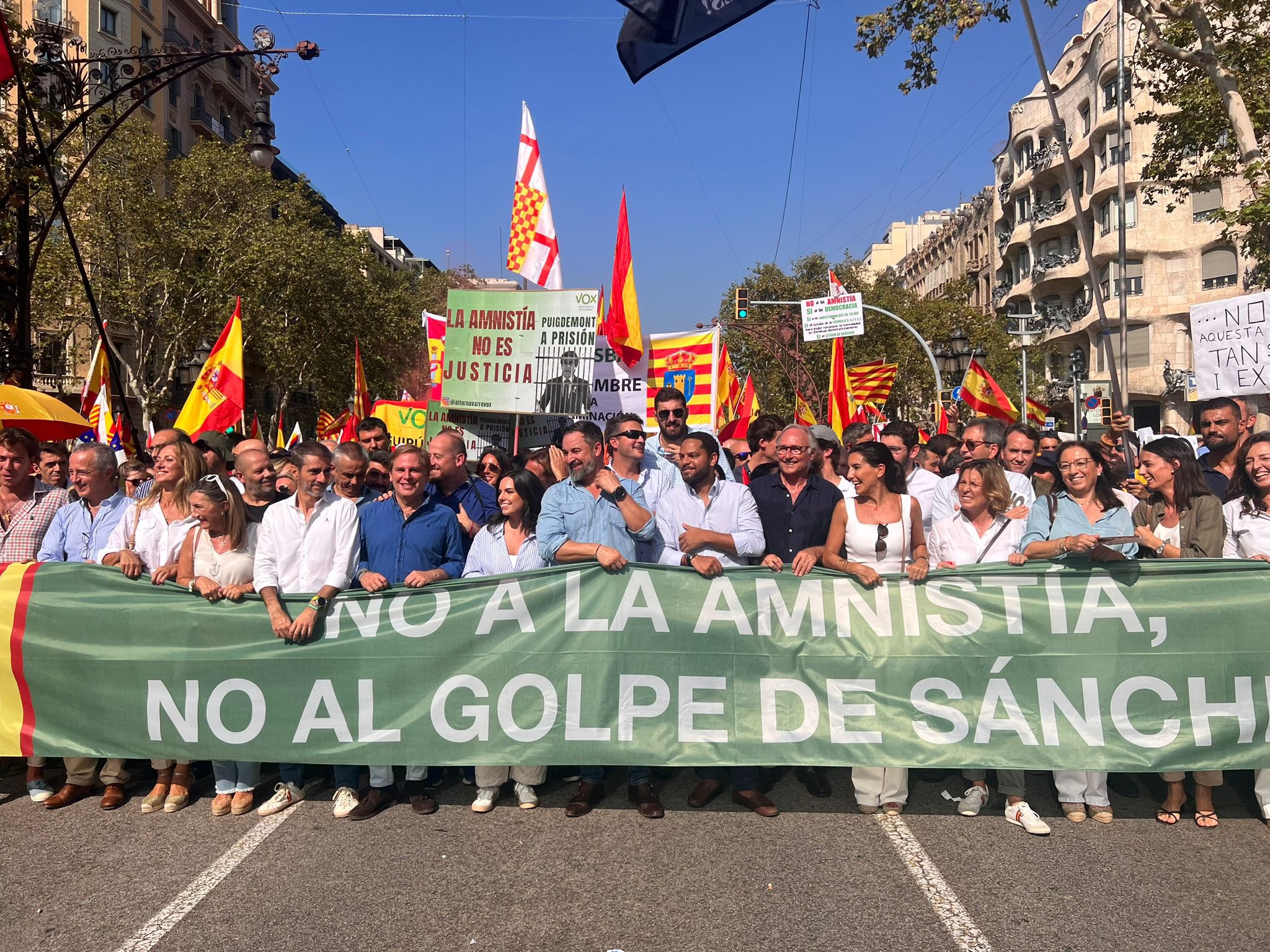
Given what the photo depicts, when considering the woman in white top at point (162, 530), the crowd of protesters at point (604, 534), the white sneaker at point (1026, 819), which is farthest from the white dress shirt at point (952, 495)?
the woman in white top at point (162, 530)

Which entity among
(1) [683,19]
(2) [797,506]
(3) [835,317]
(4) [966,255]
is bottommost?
(2) [797,506]

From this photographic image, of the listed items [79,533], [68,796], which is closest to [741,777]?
[68,796]

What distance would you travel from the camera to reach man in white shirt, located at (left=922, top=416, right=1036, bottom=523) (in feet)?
19.0

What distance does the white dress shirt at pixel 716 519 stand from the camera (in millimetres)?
5016

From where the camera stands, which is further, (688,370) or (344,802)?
(688,370)

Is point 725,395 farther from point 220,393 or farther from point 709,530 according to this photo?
point 709,530

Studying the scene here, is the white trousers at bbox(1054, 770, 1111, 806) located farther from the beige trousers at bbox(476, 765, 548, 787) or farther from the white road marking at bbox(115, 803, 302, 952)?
the white road marking at bbox(115, 803, 302, 952)

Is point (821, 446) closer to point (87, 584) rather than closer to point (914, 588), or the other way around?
point (914, 588)

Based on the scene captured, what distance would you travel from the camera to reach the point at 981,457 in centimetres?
576

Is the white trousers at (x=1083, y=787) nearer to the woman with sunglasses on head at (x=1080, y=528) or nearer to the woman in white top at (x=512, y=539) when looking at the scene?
the woman with sunglasses on head at (x=1080, y=528)

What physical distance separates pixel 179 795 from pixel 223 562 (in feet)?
3.93

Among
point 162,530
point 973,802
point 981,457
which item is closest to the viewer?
point 973,802

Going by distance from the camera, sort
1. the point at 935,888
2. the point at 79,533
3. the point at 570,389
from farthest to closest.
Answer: the point at 570,389
the point at 79,533
the point at 935,888

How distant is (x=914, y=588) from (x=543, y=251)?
5560 mm
